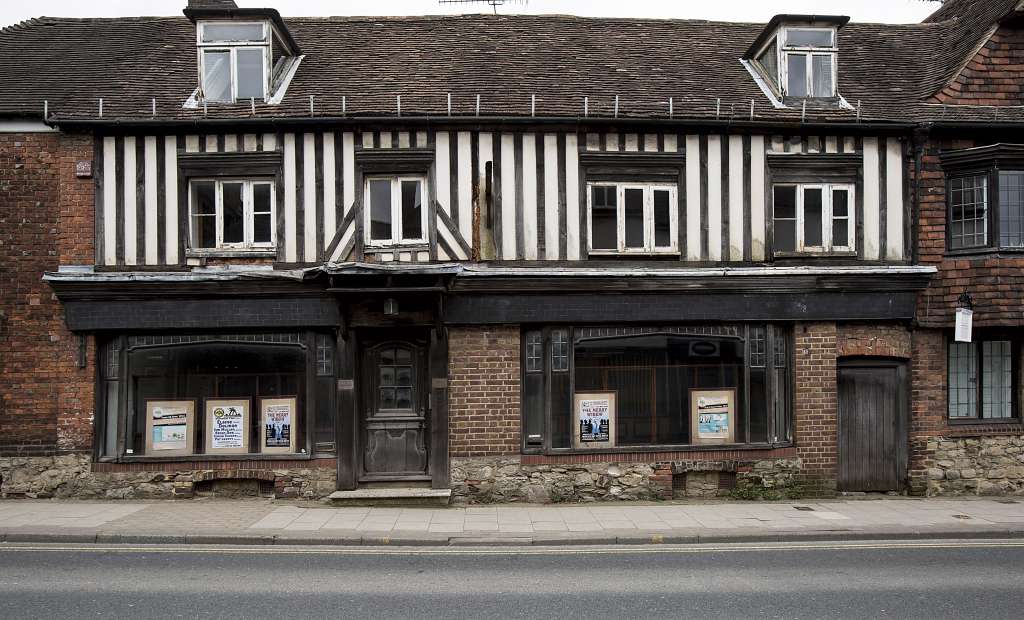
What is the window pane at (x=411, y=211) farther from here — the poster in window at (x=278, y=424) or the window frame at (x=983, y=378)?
the window frame at (x=983, y=378)

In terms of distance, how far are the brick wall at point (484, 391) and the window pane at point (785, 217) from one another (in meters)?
4.52

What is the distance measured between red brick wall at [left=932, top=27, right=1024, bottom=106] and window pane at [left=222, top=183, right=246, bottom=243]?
11.5m

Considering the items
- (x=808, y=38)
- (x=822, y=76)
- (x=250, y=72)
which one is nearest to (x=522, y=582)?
(x=250, y=72)

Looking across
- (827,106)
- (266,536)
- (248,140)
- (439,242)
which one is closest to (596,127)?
(439,242)

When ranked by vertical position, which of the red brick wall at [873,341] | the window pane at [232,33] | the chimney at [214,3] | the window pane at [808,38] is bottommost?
the red brick wall at [873,341]

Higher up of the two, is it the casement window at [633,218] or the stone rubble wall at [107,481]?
the casement window at [633,218]

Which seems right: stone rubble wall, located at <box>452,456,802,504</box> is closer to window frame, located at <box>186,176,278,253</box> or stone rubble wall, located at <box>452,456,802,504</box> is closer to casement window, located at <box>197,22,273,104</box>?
window frame, located at <box>186,176,278,253</box>

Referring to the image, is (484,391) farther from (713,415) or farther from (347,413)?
(713,415)

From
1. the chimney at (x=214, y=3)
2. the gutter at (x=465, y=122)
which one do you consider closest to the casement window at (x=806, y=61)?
the gutter at (x=465, y=122)

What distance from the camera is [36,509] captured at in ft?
33.3

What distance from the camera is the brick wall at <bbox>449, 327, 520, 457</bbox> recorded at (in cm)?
1107

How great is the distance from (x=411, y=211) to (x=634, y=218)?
351 centimetres

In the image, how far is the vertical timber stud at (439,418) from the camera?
36.2 ft

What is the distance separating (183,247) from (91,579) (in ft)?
17.4
